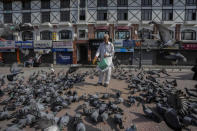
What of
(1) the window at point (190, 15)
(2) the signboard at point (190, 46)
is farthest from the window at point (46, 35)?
(1) the window at point (190, 15)

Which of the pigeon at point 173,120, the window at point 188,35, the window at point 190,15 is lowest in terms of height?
the pigeon at point 173,120

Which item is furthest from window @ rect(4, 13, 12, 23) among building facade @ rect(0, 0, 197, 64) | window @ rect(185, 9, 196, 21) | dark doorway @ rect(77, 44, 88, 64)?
window @ rect(185, 9, 196, 21)

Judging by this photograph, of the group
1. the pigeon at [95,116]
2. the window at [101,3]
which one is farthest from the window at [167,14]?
the pigeon at [95,116]

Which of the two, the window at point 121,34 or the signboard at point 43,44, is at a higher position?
the window at point 121,34

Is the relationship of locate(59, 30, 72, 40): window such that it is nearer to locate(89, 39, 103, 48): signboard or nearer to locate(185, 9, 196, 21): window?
locate(89, 39, 103, 48): signboard

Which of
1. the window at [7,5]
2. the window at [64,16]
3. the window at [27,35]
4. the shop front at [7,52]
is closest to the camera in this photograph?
the window at [64,16]

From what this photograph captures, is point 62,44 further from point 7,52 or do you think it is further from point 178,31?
point 178,31

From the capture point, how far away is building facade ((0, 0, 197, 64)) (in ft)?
61.4

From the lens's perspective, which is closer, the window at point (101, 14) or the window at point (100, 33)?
the window at point (101, 14)

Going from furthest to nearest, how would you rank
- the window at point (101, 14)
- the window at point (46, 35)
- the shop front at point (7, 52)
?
the shop front at point (7, 52), the window at point (46, 35), the window at point (101, 14)

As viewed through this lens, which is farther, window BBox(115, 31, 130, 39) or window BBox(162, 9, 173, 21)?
window BBox(115, 31, 130, 39)

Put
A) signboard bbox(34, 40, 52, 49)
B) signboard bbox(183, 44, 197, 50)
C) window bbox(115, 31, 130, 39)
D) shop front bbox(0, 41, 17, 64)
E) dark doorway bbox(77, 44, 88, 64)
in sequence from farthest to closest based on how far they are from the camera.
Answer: dark doorway bbox(77, 44, 88, 64), shop front bbox(0, 41, 17, 64), signboard bbox(34, 40, 52, 49), window bbox(115, 31, 130, 39), signboard bbox(183, 44, 197, 50)

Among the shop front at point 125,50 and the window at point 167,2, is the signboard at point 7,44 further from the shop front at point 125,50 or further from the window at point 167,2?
the window at point 167,2

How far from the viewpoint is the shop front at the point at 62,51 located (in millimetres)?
20594
